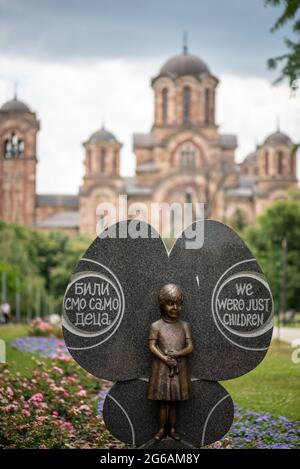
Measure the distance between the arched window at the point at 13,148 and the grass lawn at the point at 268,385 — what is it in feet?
74.0

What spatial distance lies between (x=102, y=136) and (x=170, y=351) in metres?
51.5

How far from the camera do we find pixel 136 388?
23.2ft

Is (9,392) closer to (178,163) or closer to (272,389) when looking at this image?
(272,389)

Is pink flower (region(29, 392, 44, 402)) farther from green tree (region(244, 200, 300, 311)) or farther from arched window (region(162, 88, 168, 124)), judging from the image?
arched window (region(162, 88, 168, 124))

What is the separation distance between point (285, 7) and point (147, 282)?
19.7 ft

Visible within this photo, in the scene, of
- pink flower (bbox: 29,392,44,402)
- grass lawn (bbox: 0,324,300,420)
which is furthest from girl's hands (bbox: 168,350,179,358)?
grass lawn (bbox: 0,324,300,420)

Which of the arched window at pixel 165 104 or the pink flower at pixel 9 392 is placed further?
the arched window at pixel 165 104

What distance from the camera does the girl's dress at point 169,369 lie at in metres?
6.71

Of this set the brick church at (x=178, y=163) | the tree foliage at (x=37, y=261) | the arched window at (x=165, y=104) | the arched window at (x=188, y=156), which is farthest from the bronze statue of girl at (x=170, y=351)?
the arched window at (x=165, y=104)

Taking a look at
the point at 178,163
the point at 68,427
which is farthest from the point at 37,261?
the point at 68,427

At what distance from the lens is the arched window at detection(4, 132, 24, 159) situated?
3518 cm

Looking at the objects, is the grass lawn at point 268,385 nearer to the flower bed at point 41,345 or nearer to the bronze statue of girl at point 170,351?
the flower bed at point 41,345

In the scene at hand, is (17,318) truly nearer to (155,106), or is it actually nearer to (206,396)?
(206,396)

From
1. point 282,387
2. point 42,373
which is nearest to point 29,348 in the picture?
point 42,373
